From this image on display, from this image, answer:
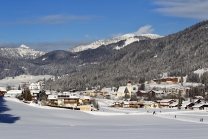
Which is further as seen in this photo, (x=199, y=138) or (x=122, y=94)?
(x=122, y=94)

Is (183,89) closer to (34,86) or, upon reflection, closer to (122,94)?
(122,94)

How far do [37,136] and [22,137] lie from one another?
4.20ft

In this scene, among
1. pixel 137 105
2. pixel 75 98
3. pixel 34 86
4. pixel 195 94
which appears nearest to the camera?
pixel 75 98

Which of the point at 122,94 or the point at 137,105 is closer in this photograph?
the point at 137,105

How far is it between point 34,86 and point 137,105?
70682mm

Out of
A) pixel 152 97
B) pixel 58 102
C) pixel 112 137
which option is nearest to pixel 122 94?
pixel 152 97

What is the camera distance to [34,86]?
188750mm

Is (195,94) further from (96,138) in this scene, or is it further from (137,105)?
(96,138)

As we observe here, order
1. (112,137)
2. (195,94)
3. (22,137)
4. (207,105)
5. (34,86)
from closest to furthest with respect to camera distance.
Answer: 1. (22,137)
2. (112,137)
3. (207,105)
4. (195,94)
5. (34,86)

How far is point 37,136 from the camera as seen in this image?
27.8 meters

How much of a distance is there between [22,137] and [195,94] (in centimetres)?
14418

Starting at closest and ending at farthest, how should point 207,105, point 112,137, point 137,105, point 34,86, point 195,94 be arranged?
point 112,137, point 207,105, point 137,105, point 195,94, point 34,86

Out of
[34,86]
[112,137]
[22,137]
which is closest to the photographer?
[22,137]

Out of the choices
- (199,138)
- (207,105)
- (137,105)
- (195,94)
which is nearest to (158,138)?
(199,138)
